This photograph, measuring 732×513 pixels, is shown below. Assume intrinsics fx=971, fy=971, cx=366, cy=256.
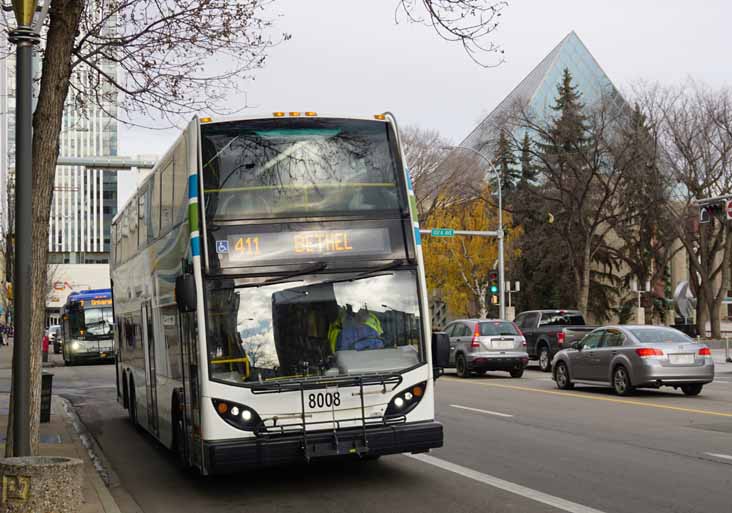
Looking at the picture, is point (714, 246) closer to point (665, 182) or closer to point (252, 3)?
point (665, 182)

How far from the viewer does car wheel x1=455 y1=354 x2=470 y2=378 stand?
27.7 m

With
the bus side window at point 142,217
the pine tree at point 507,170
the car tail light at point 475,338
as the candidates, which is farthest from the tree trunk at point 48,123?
the pine tree at point 507,170

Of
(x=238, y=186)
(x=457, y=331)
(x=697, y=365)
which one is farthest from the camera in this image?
(x=457, y=331)

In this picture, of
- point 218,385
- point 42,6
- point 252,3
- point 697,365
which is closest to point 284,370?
point 218,385

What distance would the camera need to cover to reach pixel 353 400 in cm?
938

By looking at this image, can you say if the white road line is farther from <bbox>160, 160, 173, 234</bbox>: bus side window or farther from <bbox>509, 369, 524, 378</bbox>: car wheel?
<bbox>509, 369, 524, 378</bbox>: car wheel

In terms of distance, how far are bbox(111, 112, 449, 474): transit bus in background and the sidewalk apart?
3.14 feet

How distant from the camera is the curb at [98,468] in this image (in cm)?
913

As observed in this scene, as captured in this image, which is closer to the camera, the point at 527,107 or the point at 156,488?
the point at 156,488

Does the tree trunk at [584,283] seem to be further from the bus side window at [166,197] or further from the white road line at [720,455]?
the bus side window at [166,197]

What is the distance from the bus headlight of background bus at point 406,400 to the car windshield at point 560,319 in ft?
77.4

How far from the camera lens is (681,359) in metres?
19.6

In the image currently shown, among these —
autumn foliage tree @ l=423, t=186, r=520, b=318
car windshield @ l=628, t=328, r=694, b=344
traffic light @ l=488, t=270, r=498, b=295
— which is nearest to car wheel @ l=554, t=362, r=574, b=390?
car windshield @ l=628, t=328, r=694, b=344

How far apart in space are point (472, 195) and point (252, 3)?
1943 inches
